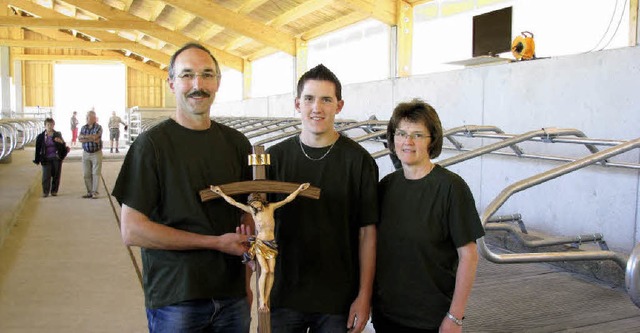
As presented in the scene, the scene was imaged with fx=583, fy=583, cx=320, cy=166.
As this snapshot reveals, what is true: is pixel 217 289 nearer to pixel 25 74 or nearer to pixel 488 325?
pixel 488 325

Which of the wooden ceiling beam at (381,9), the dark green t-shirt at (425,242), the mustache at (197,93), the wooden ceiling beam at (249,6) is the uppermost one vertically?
the wooden ceiling beam at (249,6)

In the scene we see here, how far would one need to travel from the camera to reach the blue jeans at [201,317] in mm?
1727

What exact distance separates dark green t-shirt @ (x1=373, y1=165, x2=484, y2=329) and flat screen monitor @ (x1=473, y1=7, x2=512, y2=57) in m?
4.42

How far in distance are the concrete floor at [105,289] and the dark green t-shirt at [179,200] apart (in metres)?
1.74

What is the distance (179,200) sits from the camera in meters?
1.70

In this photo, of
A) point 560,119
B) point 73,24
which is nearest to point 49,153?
point 560,119

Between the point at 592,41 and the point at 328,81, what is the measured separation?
4.34m

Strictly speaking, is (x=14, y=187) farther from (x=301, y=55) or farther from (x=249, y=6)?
(x=301, y=55)

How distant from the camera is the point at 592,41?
17.4 feet

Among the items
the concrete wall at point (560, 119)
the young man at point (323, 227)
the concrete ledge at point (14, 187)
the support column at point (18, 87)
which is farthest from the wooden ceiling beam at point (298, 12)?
the support column at point (18, 87)

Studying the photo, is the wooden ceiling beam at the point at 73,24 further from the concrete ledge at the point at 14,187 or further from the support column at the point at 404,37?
the support column at the point at 404,37

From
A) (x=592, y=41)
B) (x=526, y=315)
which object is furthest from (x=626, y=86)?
(x=526, y=315)

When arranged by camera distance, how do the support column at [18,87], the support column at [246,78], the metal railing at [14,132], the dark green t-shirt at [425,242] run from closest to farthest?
the dark green t-shirt at [425,242] → the metal railing at [14,132] → the support column at [246,78] → the support column at [18,87]

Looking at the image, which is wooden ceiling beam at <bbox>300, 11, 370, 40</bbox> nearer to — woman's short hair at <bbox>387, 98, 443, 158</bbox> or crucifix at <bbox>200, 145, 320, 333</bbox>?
woman's short hair at <bbox>387, 98, 443, 158</bbox>
